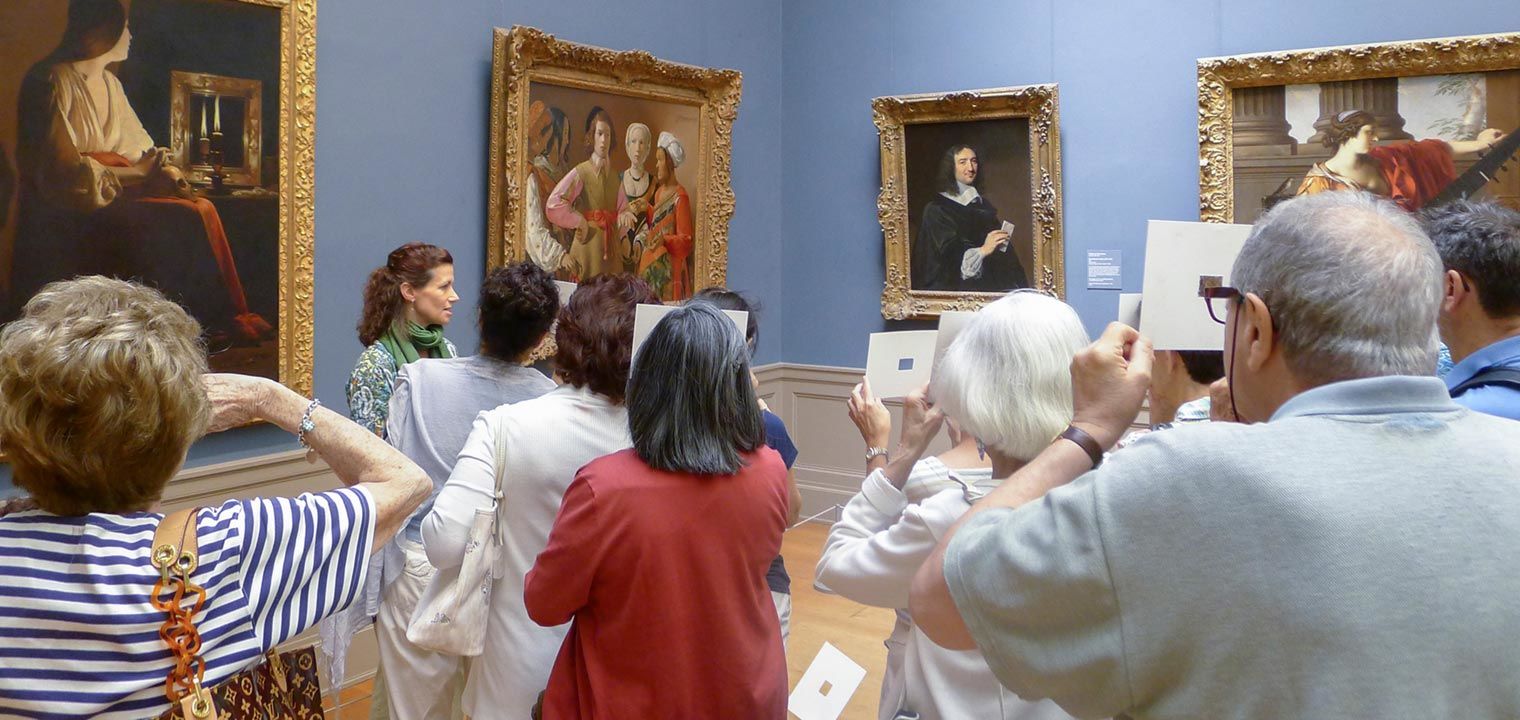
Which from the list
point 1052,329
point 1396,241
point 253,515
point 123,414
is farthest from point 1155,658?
point 123,414

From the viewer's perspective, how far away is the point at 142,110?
511cm

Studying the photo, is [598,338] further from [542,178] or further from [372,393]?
[542,178]

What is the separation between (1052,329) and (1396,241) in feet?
3.07

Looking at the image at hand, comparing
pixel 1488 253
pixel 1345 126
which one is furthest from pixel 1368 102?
pixel 1488 253

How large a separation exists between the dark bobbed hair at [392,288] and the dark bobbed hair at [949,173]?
4.75m

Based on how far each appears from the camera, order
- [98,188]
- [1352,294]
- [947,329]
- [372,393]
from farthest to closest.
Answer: [98,188] < [372,393] < [947,329] < [1352,294]

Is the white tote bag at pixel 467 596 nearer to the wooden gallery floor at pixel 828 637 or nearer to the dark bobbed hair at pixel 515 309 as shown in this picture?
the dark bobbed hair at pixel 515 309

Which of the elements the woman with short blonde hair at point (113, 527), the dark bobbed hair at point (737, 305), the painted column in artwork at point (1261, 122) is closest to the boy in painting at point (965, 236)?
the painted column in artwork at point (1261, 122)

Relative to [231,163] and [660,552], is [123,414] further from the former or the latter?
[231,163]

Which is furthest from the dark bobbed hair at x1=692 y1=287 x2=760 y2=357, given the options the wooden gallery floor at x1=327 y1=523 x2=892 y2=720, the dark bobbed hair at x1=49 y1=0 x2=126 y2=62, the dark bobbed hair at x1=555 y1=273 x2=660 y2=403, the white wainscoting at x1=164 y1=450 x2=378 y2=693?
the dark bobbed hair at x1=49 y1=0 x2=126 y2=62

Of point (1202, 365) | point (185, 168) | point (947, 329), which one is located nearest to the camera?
point (947, 329)

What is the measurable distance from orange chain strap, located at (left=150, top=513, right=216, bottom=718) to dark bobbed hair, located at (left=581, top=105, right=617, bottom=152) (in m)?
5.89

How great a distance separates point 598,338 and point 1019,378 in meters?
1.35

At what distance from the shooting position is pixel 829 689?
3.71 m
